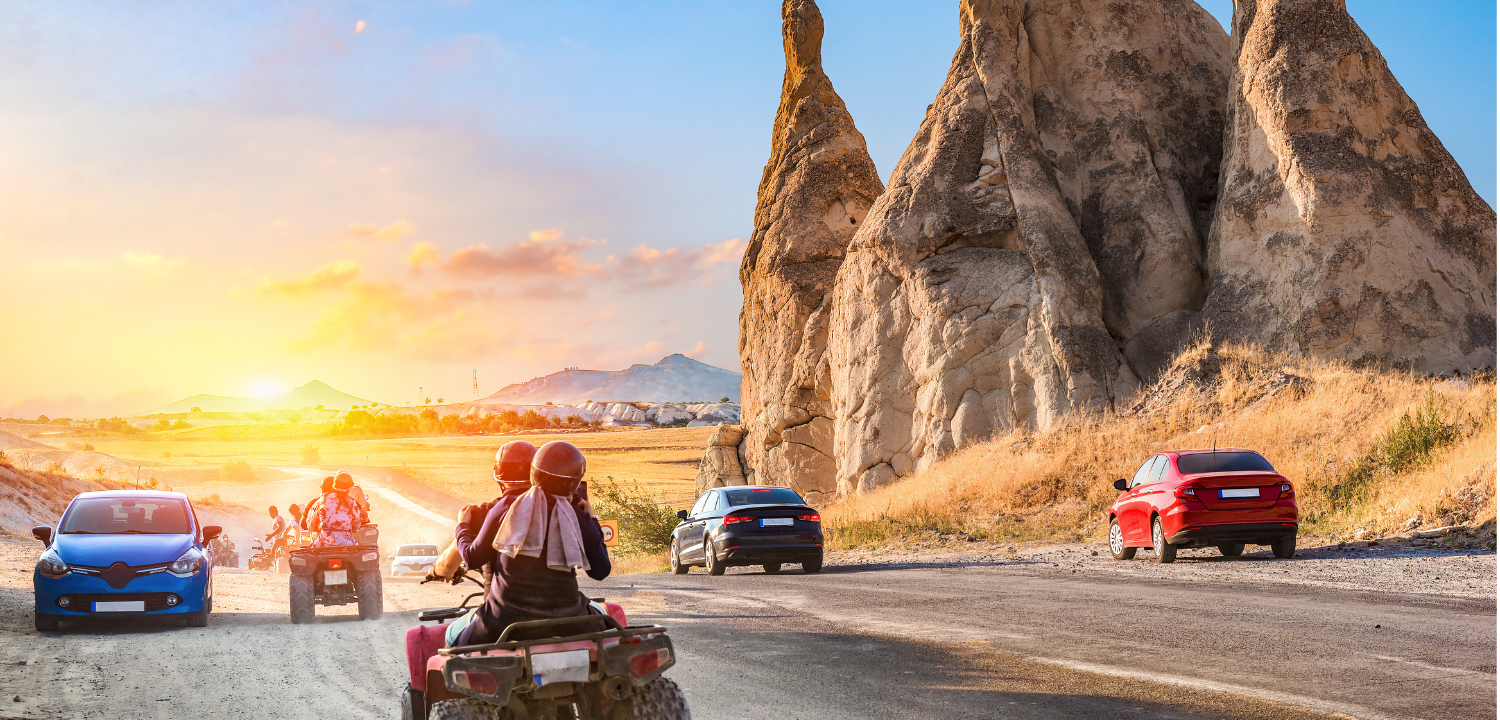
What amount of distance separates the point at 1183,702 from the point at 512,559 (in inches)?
166

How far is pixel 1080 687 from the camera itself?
7484mm

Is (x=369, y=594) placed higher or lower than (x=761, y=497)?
lower

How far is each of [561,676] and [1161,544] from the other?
13898 millimetres

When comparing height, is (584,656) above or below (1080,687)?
above

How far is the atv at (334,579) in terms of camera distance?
43.0 ft

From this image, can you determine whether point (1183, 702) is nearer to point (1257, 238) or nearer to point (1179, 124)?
point (1257, 238)

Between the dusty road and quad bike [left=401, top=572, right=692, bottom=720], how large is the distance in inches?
78.1

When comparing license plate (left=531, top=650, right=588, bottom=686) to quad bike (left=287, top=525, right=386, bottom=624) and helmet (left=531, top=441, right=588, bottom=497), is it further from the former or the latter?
quad bike (left=287, top=525, right=386, bottom=624)

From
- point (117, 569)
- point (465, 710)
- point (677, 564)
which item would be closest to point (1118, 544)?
point (677, 564)

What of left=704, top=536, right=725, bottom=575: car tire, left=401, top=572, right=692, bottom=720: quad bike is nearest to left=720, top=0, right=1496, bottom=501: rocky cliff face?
left=704, top=536, right=725, bottom=575: car tire

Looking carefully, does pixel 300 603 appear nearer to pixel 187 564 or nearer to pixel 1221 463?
pixel 187 564

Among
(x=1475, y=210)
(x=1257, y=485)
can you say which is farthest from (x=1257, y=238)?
(x=1257, y=485)

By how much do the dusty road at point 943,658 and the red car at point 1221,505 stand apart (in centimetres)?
271

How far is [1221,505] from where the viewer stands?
16.2m
